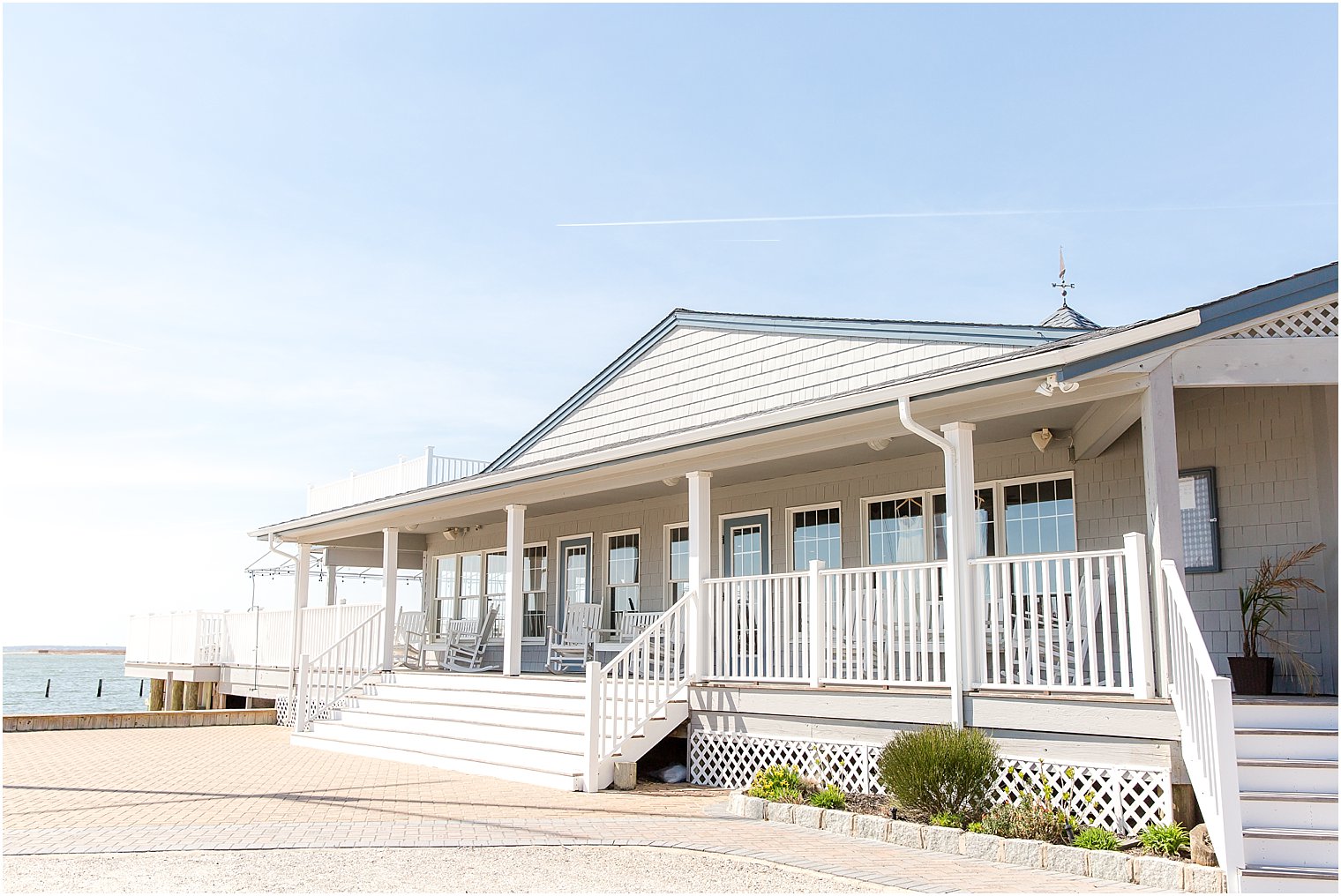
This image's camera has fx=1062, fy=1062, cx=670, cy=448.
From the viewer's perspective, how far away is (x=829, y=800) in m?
8.21

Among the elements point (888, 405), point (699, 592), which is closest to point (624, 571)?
point (699, 592)

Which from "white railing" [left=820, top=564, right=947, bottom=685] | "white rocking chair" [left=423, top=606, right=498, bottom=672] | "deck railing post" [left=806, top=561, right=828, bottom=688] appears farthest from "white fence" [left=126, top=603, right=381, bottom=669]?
"white railing" [left=820, top=564, right=947, bottom=685]

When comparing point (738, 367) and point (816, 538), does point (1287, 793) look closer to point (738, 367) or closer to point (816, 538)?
point (816, 538)

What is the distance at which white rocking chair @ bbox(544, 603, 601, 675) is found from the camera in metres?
14.9

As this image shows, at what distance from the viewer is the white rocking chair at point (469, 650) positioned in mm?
17109

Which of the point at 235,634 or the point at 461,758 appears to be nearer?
the point at 461,758

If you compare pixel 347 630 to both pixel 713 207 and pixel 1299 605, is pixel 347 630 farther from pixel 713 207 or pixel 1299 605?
pixel 1299 605

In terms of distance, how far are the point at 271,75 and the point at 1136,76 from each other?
13011 millimetres

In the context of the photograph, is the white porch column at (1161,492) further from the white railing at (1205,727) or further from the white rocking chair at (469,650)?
the white rocking chair at (469,650)

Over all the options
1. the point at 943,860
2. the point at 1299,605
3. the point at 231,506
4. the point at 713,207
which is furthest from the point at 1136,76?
the point at 231,506

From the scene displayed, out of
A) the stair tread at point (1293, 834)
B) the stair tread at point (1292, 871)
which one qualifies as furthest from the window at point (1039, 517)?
the stair tread at point (1292, 871)

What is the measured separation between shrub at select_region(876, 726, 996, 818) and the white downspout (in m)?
0.54

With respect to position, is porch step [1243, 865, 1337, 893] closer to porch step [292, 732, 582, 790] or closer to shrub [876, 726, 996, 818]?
shrub [876, 726, 996, 818]

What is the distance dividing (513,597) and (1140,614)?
27.6 ft
